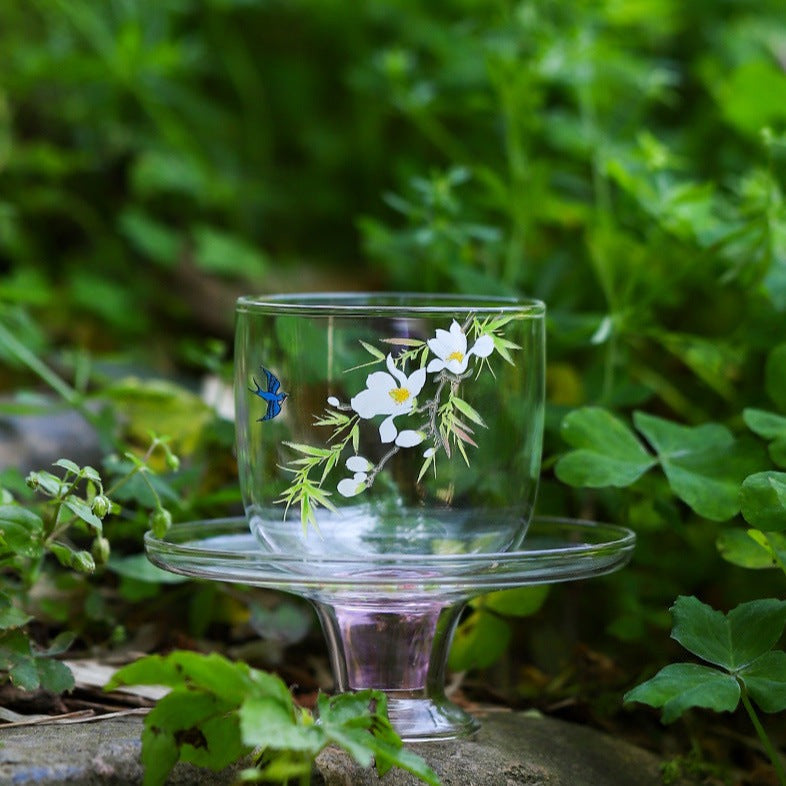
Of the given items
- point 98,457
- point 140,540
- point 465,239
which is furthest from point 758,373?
point 98,457

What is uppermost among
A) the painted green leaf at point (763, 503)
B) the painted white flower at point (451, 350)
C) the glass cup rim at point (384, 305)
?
the glass cup rim at point (384, 305)

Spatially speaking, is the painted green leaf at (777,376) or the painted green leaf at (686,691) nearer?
the painted green leaf at (686,691)

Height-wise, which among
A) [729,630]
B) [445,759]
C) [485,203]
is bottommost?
[445,759]

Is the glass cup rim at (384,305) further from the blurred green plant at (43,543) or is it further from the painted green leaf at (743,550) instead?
the painted green leaf at (743,550)

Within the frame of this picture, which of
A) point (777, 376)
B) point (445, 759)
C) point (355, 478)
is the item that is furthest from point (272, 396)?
point (777, 376)

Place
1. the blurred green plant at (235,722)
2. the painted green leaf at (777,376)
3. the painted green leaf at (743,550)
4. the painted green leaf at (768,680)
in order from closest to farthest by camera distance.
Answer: the blurred green plant at (235,722)
the painted green leaf at (768,680)
the painted green leaf at (743,550)
the painted green leaf at (777,376)

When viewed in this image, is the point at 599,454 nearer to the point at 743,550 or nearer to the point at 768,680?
the point at 743,550

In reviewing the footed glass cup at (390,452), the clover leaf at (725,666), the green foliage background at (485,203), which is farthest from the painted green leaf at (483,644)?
the clover leaf at (725,666)

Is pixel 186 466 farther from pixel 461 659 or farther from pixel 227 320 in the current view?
pixel 227 320
